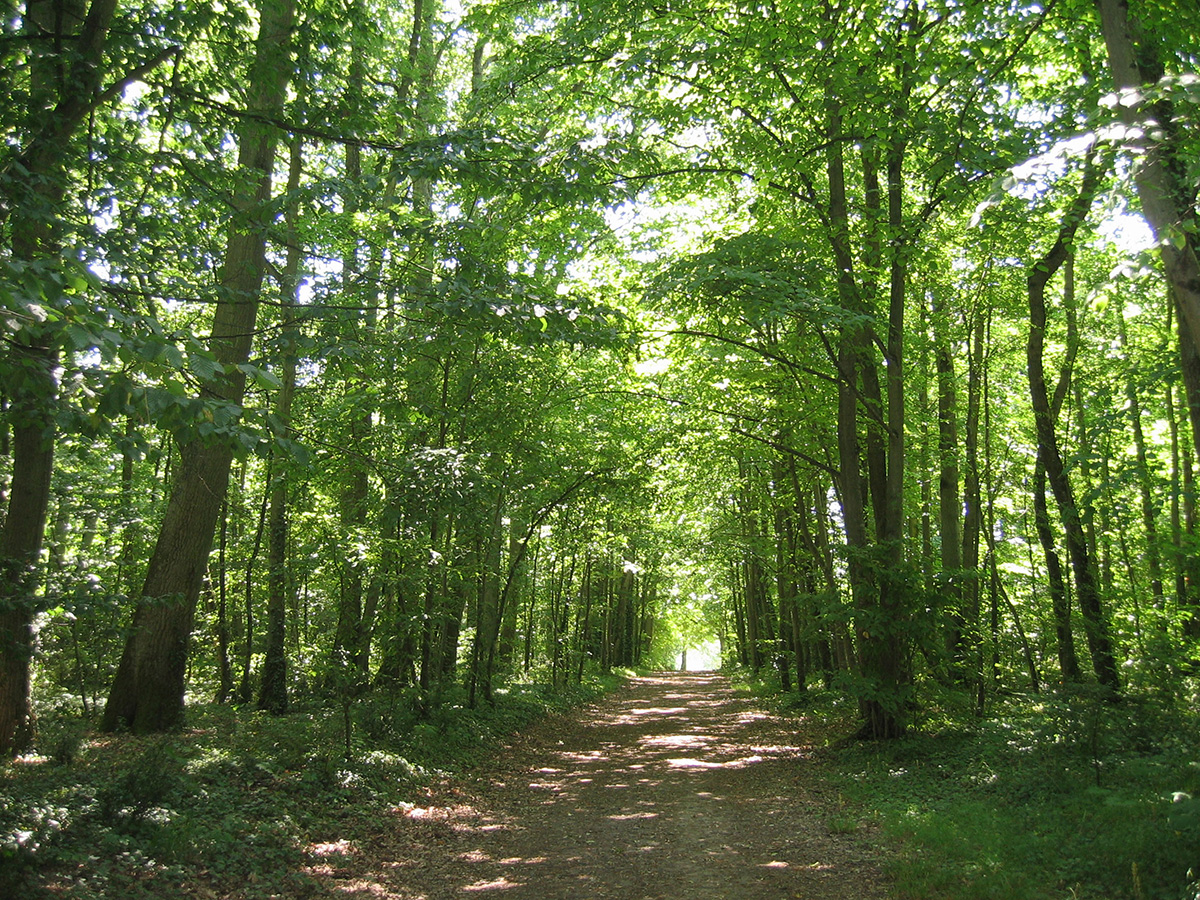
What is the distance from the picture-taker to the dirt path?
19.0 feet

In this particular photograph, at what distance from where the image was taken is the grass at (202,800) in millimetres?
4777

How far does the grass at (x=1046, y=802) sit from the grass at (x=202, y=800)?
4.74m

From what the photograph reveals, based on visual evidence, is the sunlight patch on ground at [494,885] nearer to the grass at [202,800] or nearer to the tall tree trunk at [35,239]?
the grass at [202,800]

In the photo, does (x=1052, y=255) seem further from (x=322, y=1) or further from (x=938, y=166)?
(x=322, y=1)

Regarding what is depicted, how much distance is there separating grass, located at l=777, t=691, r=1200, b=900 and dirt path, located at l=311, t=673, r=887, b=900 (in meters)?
0.53

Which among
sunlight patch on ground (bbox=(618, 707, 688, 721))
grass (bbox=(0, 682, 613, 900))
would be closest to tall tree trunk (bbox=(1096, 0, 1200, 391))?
grass (bbox=(0, 682, 613, 900))

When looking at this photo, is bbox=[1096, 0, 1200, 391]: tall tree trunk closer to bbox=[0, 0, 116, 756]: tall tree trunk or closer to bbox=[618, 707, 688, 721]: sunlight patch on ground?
bbox=[0, 0, 116, 756]: tall tree trunk

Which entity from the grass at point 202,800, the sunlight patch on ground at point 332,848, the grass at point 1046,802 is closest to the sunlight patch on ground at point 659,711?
the grass at point 1046,802

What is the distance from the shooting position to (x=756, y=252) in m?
9.60

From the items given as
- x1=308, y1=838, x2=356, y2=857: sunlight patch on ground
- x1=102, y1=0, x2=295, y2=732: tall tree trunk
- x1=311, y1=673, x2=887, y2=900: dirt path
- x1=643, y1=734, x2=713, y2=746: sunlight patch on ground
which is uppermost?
x1=102, y1=0, x2=295, y2=732: tall tree trunk

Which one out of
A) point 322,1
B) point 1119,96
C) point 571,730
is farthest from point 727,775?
point 322,1

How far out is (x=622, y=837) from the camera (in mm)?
7258

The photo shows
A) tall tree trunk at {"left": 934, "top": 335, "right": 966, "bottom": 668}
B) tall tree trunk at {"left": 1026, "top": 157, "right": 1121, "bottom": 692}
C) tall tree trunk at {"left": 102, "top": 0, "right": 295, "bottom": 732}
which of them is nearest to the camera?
tall tree trunk at {"left": 102, "top": 0, "right": 295, "bottom": 732}

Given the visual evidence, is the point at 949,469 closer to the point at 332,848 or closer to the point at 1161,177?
the point at 1161,177
